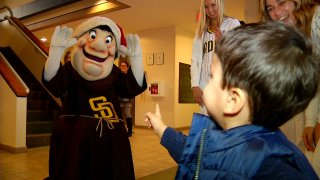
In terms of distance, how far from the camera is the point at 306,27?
Result: 58.1 inches

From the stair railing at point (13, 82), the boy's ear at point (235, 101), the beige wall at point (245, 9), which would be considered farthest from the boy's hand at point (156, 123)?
the stair railing at point (13, 82)

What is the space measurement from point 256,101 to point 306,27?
3.31 ft

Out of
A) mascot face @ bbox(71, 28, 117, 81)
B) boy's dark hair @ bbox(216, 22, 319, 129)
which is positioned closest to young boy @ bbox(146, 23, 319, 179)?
boy's dark hair @ bbox(216, 22, 319, 129)

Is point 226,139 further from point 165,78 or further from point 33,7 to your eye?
point 33,7

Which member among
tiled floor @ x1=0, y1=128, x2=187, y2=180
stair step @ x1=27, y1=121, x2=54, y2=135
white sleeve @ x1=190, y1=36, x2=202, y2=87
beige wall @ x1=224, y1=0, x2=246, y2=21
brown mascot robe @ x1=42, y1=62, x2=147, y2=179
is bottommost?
tiled floor @ x1=0, y1=128, x2=187, y2=180

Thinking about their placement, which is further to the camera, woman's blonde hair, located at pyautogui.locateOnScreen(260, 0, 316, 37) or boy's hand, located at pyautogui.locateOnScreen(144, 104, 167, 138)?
woman's blonde hair, located at pyautogui.locateOnScreen(260, 0, 316, 37)

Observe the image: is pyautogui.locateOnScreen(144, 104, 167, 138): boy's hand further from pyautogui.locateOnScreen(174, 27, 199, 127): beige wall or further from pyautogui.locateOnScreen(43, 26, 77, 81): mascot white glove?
pyautogui.locateOnScreen(174, 27, 199, 127): beige wall

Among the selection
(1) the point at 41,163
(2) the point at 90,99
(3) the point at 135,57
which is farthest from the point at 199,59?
(1) the point at 41,163

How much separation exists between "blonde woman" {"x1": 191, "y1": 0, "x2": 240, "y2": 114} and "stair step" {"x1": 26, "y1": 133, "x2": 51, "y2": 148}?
10.3ft

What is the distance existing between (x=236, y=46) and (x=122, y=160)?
1.16 metres

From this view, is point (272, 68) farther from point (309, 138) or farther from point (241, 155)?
point (309, 138)

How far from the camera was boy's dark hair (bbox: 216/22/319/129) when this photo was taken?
2.13 feet

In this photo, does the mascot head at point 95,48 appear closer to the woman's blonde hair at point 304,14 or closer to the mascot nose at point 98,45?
the mascot nose at point 98,45

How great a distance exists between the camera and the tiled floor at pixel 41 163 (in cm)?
284
